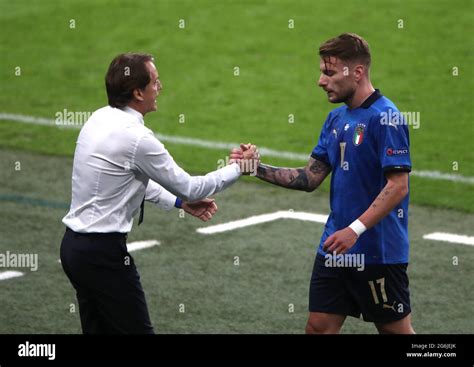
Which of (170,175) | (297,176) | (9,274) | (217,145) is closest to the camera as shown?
(170,175)

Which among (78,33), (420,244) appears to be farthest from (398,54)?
(420,244)

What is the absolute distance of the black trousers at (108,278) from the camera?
711 cm

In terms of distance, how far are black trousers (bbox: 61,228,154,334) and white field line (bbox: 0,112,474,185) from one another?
819 centimetres

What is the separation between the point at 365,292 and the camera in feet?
25.0

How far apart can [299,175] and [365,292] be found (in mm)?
995

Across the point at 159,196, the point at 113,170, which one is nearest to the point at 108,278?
the point at 113,170

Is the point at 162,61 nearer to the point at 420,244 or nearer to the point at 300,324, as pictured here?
the point at 420,244

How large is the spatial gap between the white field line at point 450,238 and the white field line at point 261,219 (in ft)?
3.94

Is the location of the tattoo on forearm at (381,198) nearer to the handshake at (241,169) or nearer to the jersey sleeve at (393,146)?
the jersey sleeve at (393,146)

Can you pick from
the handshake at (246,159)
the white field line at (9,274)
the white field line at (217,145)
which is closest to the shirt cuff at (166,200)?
the handshake at (246,159)

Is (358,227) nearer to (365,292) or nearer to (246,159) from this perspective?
(365,292)

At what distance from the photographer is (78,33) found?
73.4 feet

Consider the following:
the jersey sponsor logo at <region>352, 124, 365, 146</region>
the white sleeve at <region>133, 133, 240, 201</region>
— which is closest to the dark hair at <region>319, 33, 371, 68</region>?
the jersey sponsor logo at <region>352, 124, 365, 146</region>

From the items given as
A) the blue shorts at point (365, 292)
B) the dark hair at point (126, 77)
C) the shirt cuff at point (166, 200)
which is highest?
the dark hair at point (126, 77)
